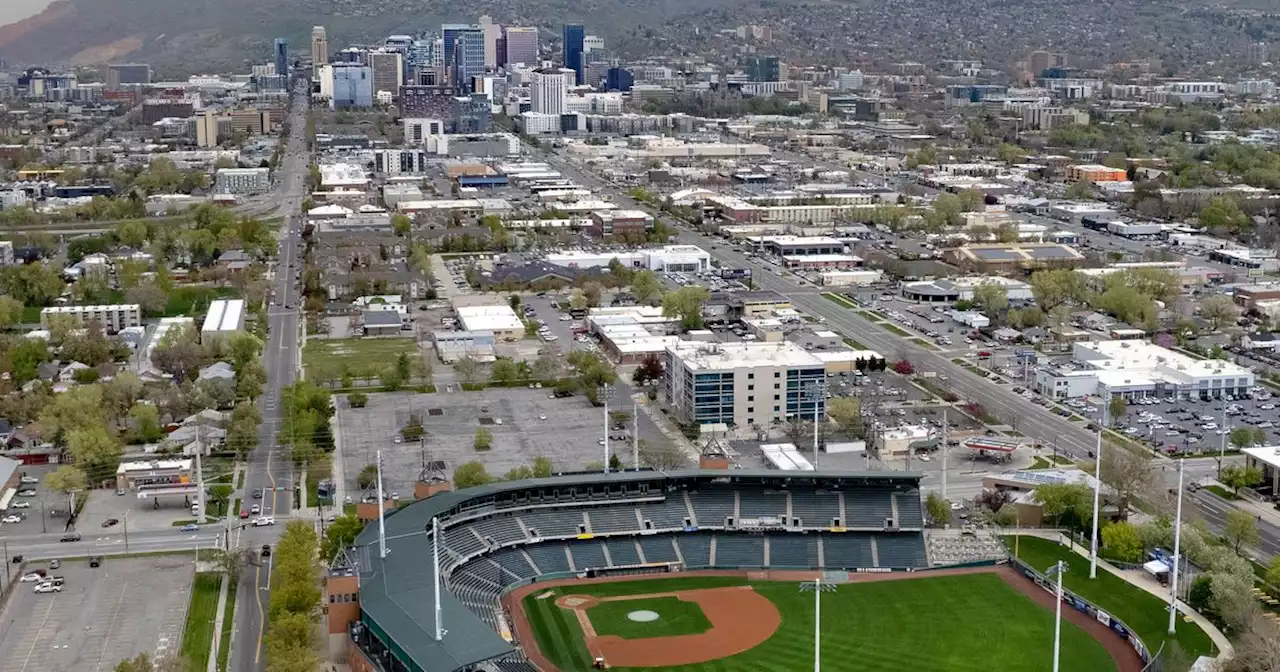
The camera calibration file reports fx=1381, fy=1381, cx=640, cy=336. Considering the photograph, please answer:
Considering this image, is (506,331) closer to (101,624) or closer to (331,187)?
(101,624)

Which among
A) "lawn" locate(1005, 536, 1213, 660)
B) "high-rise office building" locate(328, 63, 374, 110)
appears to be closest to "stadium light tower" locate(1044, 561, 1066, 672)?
"lawn" locate(1005, 536, 1213, 660)

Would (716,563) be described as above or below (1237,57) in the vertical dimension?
below

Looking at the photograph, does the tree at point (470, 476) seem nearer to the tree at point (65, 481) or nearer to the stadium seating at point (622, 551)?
the stadium seating at point (622, 551)

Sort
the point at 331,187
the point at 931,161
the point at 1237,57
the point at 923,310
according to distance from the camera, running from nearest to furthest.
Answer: the point at 923,310, the point at 331,187, the point at 931,161, the point at 1237,57

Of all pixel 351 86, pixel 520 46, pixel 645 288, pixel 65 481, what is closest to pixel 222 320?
pixel 645 288

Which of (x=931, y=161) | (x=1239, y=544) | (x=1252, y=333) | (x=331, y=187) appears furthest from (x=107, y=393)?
(x=931, y=161)
